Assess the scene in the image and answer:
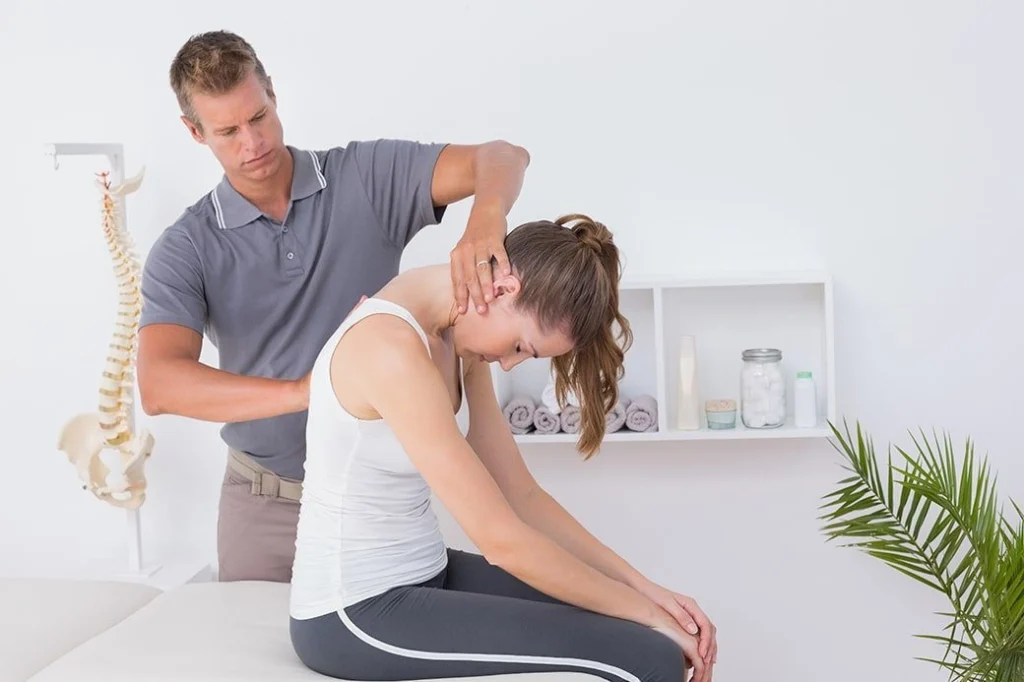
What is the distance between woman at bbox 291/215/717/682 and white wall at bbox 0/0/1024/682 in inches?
47.9

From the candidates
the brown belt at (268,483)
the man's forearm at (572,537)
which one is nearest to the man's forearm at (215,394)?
the brown belt at (268,483)

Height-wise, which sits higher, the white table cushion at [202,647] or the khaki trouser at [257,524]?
the khaki trouser at [257,524]

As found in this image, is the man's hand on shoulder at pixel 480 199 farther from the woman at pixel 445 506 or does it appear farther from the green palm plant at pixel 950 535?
the green palm plant at pixel 950 535

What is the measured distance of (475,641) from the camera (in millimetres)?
1758

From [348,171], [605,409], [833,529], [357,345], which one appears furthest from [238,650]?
[833,529]

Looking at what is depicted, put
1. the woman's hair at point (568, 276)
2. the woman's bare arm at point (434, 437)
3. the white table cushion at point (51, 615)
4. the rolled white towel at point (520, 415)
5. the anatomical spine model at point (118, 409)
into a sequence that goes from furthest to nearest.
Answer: the rolled white towel at point (520, 415) < the anatomical spine model at point (118, 409) < the white table cushion at point (51, 615) < the woman's hair at point (568, 276) < the woman's bare arm at point (434, 437)

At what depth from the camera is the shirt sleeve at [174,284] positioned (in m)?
2.31

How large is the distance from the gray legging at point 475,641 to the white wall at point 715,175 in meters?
1.36

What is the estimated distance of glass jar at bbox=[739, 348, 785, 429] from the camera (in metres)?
2.89

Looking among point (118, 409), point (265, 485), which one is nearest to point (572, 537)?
point (265, 485)

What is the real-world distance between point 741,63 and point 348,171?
1099 mm

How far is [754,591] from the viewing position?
3.11 meters

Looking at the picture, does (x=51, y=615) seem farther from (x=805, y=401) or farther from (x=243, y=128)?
(x=805, y=401)

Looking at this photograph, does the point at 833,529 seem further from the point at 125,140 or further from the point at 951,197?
the point at 125,140
